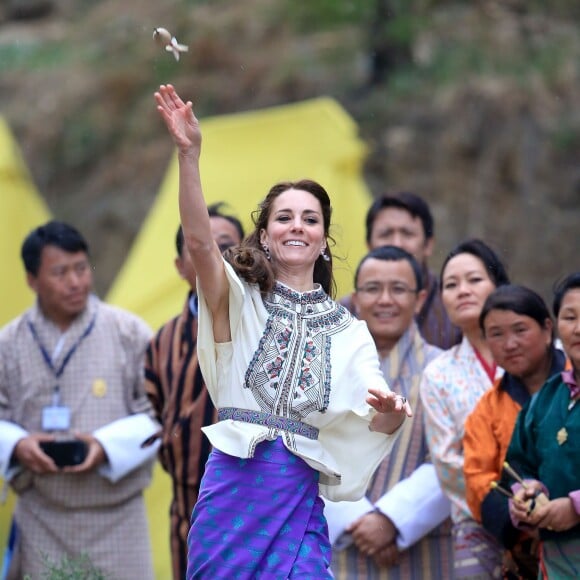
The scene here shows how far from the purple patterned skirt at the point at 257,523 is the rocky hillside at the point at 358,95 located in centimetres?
583

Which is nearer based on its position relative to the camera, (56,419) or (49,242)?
(56,419)

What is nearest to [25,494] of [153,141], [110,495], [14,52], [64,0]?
[110,495]

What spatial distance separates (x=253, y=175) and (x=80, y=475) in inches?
109

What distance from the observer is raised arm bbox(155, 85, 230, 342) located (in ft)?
11.6

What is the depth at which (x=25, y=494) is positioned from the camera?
19.3 feet

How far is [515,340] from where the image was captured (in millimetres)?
4551

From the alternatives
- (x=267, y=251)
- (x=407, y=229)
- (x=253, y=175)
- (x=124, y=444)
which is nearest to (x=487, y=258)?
(x=407, y=229)

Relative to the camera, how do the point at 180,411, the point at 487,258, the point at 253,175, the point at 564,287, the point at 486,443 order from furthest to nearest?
the point at 253,175 < the point at 180,411 < the point at 487,258 < the point at 486,443 < the point at 564,287

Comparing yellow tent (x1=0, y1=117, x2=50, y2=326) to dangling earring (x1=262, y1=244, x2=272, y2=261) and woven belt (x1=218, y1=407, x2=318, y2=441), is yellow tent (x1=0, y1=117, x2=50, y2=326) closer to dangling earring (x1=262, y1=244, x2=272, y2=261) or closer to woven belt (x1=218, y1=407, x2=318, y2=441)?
dangling earring (x1=262, y1=244, x2=272, y2=261)

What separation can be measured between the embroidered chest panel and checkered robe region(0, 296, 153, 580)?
89.4 inches

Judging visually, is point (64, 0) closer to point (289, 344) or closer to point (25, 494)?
point (25, 494)

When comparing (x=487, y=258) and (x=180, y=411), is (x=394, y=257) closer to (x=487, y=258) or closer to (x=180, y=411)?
(x=487, y=258)

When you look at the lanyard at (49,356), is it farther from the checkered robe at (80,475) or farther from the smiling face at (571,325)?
the smiling face at (571,325)

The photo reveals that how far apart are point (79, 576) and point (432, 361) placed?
160 cm
